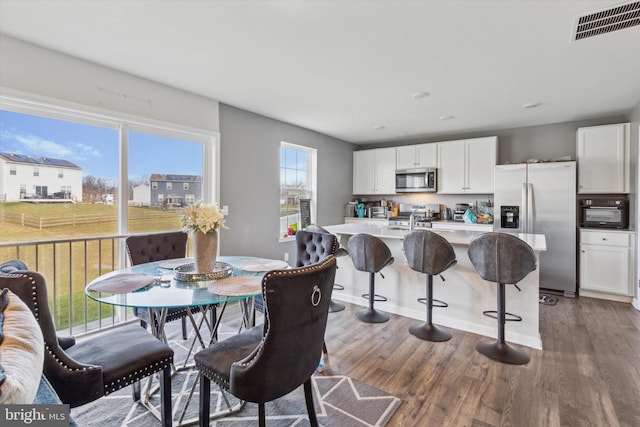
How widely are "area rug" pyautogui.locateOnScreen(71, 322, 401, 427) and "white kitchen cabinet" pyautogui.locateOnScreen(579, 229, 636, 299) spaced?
377cm

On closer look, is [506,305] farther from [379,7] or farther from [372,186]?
[372,186]

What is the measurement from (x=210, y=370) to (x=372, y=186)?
5169mm

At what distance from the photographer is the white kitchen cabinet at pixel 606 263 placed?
385 cm

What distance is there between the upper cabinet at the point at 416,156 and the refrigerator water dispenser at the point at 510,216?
1.40m

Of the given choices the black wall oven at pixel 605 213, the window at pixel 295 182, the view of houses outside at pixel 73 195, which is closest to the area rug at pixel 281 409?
the view of houses outside at pixel 73 195

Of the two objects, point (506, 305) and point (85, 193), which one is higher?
point (85, 193)

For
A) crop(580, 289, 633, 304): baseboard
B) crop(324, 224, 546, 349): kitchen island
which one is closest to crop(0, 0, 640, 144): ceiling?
crop(324, 224, 546, 349): kitchen island

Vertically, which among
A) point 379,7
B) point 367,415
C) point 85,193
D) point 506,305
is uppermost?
point 379,7

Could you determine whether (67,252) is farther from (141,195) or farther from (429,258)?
(429,258)

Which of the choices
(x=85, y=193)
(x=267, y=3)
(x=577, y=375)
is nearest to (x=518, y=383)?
(x=577, y=375)

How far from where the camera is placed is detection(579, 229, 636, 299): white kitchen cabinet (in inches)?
152

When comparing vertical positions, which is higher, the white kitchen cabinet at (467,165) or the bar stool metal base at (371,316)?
the white kitchen cabinet at (467,165)

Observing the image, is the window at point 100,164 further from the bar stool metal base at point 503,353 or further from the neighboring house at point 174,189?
the bar stool metal base at point 503,353

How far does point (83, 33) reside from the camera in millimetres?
2297
